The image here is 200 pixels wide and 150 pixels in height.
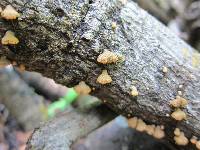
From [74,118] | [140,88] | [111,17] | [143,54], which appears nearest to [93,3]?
[111,17]

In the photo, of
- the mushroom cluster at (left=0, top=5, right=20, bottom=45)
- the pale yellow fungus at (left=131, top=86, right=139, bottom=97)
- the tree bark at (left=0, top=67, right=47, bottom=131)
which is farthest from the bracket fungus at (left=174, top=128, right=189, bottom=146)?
the tree bark at (left=0, top=67, right=47, bottom=131)

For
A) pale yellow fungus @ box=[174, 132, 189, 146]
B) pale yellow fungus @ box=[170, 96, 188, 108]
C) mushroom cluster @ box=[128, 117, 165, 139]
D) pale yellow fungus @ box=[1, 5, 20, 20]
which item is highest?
pale yellow fungus @ box=[1, 5, 20, 20]

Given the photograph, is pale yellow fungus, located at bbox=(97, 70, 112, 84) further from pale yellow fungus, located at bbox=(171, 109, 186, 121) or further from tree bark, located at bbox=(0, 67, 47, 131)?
tree bark, located at bbox=(0, 67, 47, 131)

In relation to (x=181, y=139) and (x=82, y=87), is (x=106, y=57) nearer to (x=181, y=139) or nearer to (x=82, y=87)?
(x=82, y=87)

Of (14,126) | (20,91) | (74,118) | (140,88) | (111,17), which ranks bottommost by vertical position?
(14,126)

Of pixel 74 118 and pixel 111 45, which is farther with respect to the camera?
pixel 74 118

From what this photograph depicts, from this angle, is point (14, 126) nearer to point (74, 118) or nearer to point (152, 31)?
point (74, 118)

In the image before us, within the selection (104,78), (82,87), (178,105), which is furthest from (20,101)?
(178,105)
